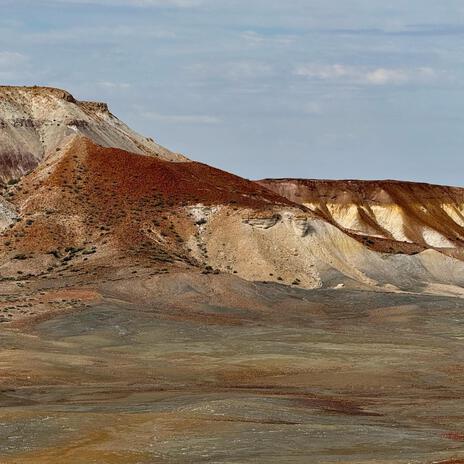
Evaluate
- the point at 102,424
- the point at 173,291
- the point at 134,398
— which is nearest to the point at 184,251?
the point at 173,291

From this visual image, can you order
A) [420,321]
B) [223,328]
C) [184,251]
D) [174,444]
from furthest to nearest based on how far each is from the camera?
[184,251] < [420,321] < [223,328] < [174,444]

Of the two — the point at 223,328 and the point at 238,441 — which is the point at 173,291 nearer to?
the point at 223,328

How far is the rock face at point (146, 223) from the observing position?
89.9 meters

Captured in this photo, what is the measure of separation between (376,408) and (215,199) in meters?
60.3

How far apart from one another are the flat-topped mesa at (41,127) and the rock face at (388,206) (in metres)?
45.9

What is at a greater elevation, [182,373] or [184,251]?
[184,251]

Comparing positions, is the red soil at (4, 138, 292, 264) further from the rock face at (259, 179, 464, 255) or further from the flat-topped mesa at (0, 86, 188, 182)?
the rock face at (259, 179, 464, 255)

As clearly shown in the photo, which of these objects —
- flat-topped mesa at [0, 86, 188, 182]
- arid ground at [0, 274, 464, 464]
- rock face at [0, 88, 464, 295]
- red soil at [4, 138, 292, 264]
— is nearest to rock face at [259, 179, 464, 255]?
rock face at [0, 88, 464, 295]

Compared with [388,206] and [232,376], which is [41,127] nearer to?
[232,376]

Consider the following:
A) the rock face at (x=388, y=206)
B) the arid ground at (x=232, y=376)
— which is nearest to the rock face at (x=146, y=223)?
the arid ground at (x=232, y=376)

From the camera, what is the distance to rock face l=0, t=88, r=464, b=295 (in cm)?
8988

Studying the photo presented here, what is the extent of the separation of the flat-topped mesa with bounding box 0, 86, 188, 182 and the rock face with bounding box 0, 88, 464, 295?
131 millimetres

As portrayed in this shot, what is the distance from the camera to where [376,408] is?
135 ft

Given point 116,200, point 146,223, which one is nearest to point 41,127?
point 116,200
